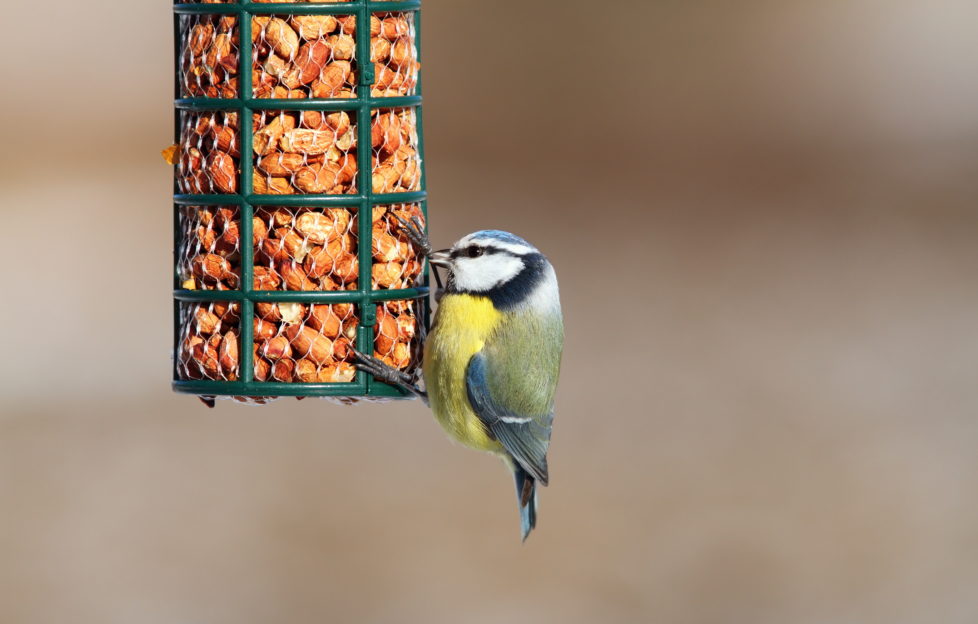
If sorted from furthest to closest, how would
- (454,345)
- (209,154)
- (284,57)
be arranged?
(454,345), (209,154), (284,57)

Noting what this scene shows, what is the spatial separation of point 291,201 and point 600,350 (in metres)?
6.25

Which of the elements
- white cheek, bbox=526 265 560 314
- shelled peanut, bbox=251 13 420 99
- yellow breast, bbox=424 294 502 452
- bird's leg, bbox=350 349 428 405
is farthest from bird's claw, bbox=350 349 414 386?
shelled peanut, bbox=251 13 420 99

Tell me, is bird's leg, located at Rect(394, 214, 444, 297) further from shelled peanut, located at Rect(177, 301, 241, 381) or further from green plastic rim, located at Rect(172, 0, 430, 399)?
shelled peanut, located at Rect(177, 301, 241, 381)

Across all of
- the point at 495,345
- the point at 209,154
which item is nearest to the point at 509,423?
the point at 495,345

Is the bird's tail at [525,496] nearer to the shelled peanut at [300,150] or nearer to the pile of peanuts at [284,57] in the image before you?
the shelled peanut at [300,150]

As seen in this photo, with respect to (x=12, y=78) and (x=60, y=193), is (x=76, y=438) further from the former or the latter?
(x=12, y=78)

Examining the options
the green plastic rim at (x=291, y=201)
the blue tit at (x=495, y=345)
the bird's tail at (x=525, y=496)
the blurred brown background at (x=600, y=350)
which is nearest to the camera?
the green plastic rim at (x=291, y=201)

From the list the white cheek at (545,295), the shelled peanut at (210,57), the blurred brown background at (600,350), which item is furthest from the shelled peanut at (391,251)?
the blurred brown background at (600,350)

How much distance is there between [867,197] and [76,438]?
6.36 meters

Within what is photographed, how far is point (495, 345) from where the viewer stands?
4445mm

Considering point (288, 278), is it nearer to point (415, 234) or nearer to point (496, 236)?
point (415, 234)

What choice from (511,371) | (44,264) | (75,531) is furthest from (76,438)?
(511,371)

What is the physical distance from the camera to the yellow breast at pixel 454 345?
437cm

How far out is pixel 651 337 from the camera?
34.1ft
